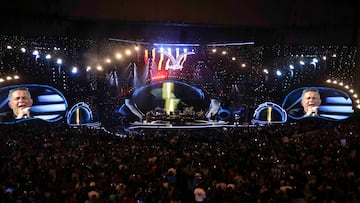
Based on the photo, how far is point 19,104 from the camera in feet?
76.0

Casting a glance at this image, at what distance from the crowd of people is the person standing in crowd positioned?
7652mm

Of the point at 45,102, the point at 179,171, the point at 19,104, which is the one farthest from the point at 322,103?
the point at 179,171

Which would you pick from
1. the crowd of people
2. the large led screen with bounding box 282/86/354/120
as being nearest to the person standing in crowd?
the crowd of people

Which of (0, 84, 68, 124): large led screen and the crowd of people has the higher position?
(0, 84, 68, 124): large led screen

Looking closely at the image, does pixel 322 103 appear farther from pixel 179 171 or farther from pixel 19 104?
pixel 179 171

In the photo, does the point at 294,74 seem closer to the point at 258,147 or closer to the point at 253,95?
the point at 253,95

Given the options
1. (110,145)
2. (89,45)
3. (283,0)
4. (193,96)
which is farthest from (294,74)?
(110,145)

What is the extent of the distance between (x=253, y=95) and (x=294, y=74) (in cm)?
298

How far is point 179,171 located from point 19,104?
15093mm

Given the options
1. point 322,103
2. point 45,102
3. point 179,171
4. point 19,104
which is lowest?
point 179,171

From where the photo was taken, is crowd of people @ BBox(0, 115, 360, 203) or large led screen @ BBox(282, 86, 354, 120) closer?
crowd of people @ BBox(0, 115, 360, 203)

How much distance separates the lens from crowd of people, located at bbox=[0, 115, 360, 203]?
890 cm

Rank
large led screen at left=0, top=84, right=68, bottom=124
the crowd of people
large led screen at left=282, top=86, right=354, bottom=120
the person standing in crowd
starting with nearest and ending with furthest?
1. the crowd of people
2. the person standing in crowd
3. large led screen at left=0, top=84, right=68, bottom=124
4. large led screen at left=282, top=86, right=354, bottom=120

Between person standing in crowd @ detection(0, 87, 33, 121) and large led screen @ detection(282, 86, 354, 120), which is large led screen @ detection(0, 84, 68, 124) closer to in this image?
person standing in crowd @ detection(0, 87, 33, 121)
